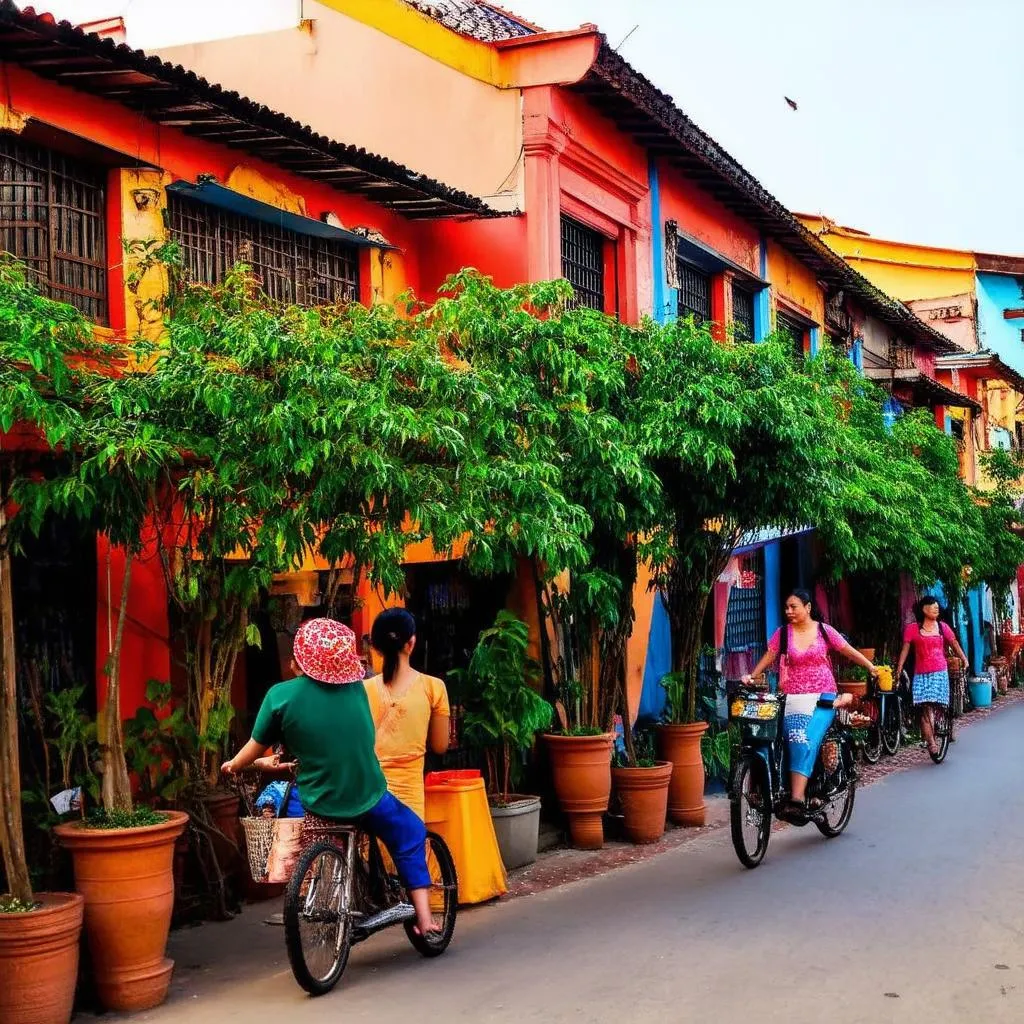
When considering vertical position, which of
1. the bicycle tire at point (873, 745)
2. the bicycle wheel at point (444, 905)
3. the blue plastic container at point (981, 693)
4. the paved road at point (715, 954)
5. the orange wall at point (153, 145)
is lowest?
the blue plastic container at point (981, 693)

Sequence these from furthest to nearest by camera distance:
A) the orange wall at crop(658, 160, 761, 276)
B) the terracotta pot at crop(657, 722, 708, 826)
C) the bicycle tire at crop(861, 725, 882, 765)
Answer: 1. the bicycle tire at crop(861, 725, 882, 765)
2. the orange wall at crop(658, 160, 761, 276)
3. the terracotta pot at crop(657, 722, 708, 826)

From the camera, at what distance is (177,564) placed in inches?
331

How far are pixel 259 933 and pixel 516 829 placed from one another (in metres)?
2.39

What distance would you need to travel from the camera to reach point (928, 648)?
1669 centimetres

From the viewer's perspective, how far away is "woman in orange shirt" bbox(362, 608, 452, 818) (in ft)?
24.0

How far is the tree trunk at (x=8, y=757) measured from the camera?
20.2 feet

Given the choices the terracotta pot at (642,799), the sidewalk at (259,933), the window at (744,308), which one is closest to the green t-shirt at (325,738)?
the sidewalk at (259,933)

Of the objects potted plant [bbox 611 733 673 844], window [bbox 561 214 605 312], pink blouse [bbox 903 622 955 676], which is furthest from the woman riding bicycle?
pink blouse [bbox 903 622 955 676]

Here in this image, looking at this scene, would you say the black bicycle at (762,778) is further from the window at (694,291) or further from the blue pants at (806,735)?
the window at (694,291)

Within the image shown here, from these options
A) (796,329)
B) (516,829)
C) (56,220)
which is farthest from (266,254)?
(796,329)

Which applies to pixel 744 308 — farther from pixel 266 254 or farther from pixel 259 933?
pixel 259 933

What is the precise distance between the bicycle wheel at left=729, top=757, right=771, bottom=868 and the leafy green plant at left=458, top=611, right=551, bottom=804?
1473 millimetres

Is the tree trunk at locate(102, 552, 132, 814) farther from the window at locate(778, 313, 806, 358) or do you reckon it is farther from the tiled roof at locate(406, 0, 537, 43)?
the window at locate(778, 313, 806, 358)

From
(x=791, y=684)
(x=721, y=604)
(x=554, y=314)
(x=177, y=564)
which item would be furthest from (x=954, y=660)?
(x=177, y=564)
